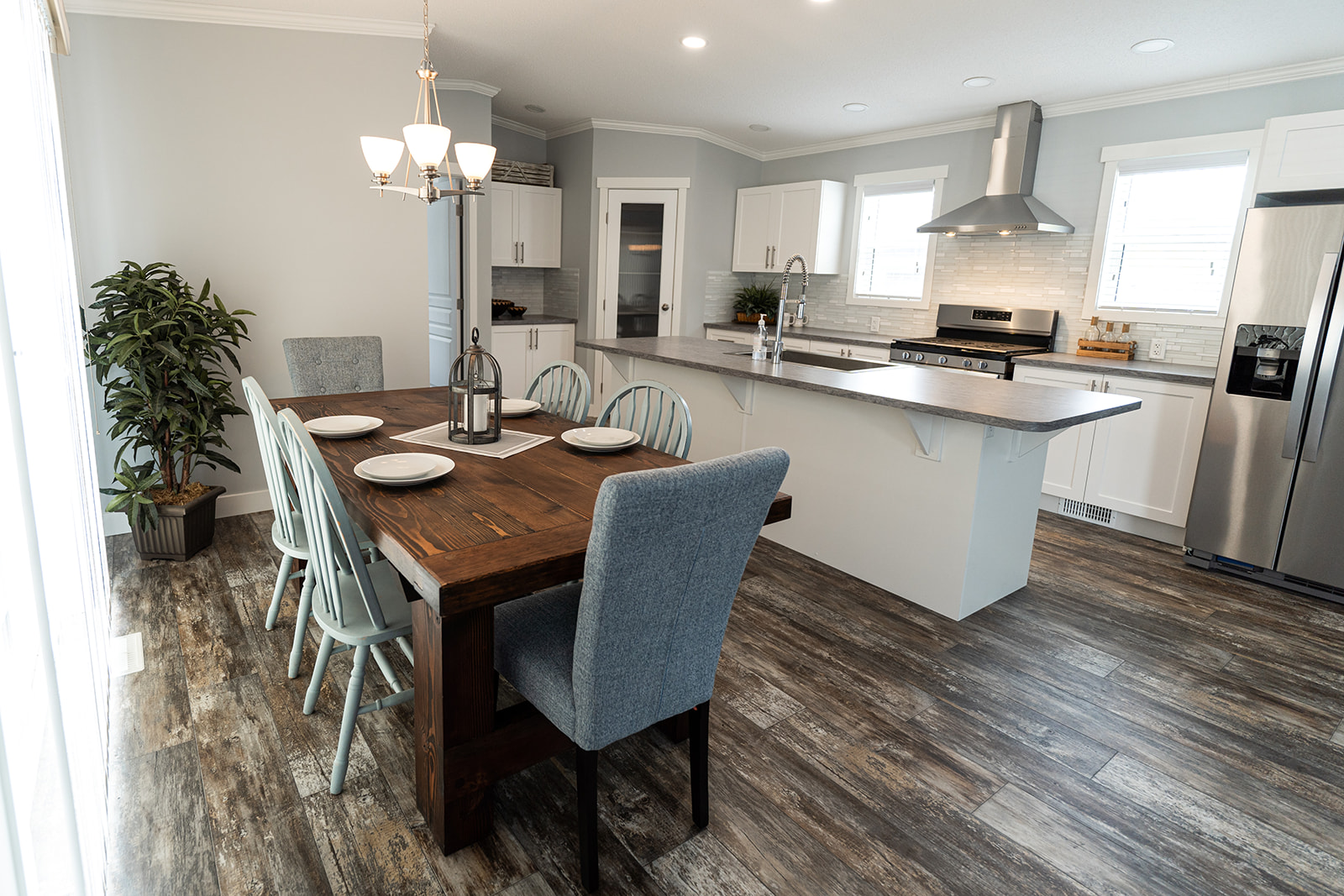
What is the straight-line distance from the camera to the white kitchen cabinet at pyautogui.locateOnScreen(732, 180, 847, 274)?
5.93 m

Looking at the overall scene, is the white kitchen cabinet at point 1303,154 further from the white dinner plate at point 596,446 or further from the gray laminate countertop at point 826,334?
the white dinner plate at point 596,446

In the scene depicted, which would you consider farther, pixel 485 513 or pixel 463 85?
pixel 463 85

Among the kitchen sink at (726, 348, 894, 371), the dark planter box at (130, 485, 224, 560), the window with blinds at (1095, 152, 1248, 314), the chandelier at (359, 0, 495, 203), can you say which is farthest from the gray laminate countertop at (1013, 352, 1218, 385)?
the dark planter box at (130, 485, 224, 560)

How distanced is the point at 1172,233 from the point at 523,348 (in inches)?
185

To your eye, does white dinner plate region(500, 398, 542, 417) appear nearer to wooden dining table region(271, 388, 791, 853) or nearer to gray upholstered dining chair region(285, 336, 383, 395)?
wooden dining table region(271, 388, 791, 853)

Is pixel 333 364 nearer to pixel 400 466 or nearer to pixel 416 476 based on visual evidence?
pixel 400 466

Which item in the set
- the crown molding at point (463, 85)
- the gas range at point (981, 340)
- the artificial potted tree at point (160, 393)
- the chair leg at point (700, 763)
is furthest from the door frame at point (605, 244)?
the chair leg at point (700, 763)

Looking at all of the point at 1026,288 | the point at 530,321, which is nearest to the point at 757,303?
the point at 530,321

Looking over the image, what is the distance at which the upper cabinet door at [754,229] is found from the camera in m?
6.30

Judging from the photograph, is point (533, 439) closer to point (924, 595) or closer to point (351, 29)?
point (924, 595)

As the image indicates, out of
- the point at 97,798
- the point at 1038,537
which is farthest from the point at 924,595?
the point at 97,798

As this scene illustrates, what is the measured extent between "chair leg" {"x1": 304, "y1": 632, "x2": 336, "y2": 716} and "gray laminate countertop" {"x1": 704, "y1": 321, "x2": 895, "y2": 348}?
12.1ft

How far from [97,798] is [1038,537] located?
4.08 metres

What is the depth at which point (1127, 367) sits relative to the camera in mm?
3947
